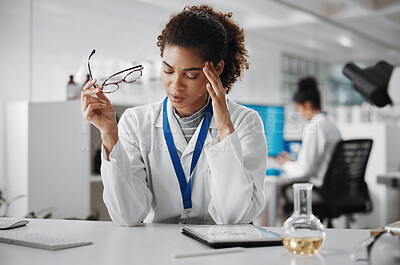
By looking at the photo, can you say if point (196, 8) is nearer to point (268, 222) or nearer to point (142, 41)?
point (142, 41)

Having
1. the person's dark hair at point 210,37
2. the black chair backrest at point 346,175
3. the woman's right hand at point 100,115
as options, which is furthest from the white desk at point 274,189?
the woman's right hand at point 100,115

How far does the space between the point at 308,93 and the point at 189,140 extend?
8.23 ft

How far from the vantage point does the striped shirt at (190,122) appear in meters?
1.66

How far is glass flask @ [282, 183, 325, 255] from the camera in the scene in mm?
1000

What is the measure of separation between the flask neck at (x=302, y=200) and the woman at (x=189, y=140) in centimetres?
42

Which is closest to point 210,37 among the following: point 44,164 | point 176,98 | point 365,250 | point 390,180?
point 176,98

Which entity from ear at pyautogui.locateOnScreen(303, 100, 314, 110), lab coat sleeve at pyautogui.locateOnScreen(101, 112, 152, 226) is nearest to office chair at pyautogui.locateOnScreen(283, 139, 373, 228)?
ear at pyautogui.locateOnScreen(303, 100, 314, 110)

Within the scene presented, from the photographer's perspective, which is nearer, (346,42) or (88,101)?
(88,101)

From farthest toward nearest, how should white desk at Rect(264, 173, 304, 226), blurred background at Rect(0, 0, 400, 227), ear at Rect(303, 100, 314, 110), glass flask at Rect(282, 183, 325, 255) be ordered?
1. ear at Rect(303, 100, 314, 110)
2. white desk at Rect(264, 173, 304, 226)
3. blurred background at Rect(0, 0, 400, 227)
4. glass flask at Rect(282, 183, 325, 255)

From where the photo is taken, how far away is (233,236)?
1149 mm

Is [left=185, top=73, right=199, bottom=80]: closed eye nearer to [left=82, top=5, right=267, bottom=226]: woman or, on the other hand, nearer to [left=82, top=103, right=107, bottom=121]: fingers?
[left=82, top=5, right=267, bottom=226]: woman

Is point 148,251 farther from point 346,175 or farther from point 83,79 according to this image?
point 346,175

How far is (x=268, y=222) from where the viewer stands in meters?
4.17

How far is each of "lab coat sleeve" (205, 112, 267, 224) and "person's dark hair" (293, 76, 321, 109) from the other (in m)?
2.51
